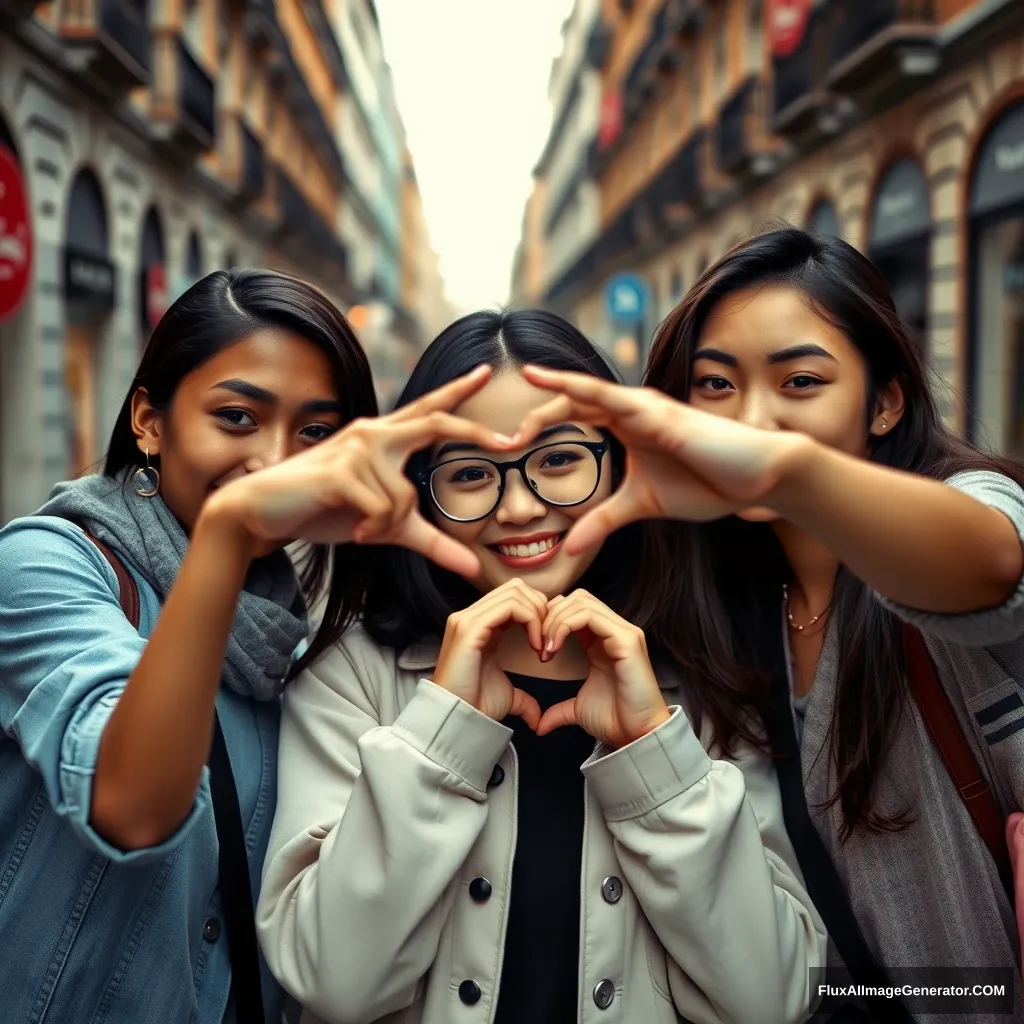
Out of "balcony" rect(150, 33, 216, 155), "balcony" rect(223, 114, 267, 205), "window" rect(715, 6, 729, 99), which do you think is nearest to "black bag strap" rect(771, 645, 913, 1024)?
"balcony" rect(150, 33, 216, 155)

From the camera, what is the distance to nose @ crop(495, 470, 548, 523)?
1.93 m

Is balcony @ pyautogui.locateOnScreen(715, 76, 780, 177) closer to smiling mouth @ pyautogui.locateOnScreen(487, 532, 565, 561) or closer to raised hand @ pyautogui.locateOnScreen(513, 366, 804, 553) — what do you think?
smiling mouth @ pyautogui.locateOnScreen(487, 532, 565, 561)

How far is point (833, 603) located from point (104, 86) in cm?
1251

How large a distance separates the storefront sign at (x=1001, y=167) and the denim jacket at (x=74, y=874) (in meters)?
9.50

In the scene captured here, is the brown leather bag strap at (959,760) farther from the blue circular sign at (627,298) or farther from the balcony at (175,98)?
the balcony at (175,98)

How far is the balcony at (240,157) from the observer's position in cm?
1995

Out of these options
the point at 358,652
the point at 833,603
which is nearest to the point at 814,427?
the point at 833,603

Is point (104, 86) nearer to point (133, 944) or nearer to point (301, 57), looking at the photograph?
point (133, 944)

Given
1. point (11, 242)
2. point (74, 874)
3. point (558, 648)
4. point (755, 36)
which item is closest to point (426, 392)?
point (558, 648)

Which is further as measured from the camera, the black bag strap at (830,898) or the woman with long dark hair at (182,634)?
the black bag strap at (830,898)

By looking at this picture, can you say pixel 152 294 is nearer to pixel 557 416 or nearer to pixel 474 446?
pixel 474 446

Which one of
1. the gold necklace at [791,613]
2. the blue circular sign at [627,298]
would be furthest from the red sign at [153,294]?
the gold necklace at [791,613]

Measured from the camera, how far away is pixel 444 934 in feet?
6.26

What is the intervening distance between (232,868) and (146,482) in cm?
71
